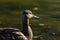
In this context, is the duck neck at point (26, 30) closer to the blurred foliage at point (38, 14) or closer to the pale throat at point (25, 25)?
the pale throat at point (25, 25)

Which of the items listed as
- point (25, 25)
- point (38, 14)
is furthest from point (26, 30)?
point (38, 14)

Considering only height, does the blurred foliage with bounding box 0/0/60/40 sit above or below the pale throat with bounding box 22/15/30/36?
below

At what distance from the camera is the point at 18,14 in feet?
51.1

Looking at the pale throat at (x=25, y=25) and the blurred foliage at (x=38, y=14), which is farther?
the blurred foliage at (x=38, y=14)

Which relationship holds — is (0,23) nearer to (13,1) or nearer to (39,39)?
(39,39)

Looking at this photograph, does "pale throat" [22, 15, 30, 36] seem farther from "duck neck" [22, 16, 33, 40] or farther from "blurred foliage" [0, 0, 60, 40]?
"blurred foliage" [0, 0, 60, 40]

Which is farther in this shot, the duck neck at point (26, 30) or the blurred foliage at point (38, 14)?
the blurred foliage at point (38, 14)

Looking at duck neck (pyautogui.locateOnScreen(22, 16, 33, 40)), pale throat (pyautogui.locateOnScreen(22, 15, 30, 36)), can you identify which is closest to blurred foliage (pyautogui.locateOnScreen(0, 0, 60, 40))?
duck neck (pyautogui.locateOnScreen(22, 16, 33, 40))

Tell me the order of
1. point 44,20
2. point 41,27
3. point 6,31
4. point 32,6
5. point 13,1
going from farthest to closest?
point 13,1 < point 32,6 < point 44,20 < point 41,27 < point 6,31

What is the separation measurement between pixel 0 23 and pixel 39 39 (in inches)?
88.1

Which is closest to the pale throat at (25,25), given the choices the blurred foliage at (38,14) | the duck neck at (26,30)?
the duck neck at (26,30)

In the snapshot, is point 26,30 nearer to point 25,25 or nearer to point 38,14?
point 25,25

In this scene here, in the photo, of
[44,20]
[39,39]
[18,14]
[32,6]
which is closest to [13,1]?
[32,6]

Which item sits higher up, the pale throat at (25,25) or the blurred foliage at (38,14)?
the pale throat at (25,25)
